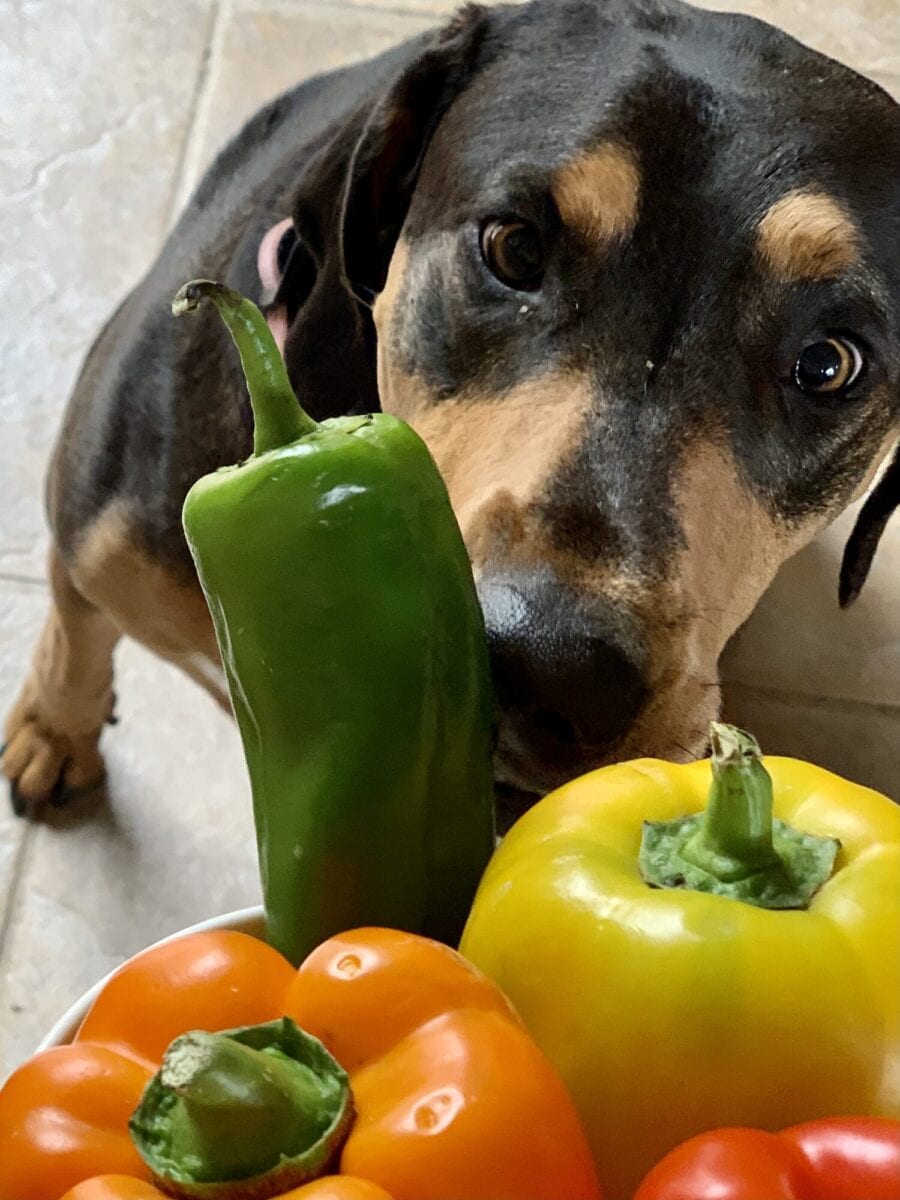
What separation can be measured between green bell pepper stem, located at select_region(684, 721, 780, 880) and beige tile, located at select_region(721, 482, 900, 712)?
4.39ft

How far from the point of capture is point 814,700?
6.63 ft

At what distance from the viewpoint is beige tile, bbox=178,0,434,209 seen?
2.29 m

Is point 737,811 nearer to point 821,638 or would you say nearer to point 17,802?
point 17,802

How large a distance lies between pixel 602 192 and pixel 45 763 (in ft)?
3.60

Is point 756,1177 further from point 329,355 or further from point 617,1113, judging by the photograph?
point 329,355

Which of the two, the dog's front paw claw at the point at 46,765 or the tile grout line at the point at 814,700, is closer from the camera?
the dog's front paw claw at the point at 46,765

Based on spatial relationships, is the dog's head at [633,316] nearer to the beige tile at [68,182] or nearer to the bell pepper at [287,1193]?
the bell pepper at [287,1193]

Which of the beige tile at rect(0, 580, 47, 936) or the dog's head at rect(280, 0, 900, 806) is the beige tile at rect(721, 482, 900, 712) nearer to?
the dog's head at rect(280, 0, 900, 806)

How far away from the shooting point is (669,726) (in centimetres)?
103

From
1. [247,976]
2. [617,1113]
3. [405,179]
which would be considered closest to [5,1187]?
[247,976]

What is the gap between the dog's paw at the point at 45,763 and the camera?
177 centimetres

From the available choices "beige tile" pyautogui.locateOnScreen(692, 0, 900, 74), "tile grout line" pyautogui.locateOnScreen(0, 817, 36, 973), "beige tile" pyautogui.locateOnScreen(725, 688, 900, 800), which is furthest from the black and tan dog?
"beige tile" pyautogui.locateOnScreen(692, 0, 900, 74)

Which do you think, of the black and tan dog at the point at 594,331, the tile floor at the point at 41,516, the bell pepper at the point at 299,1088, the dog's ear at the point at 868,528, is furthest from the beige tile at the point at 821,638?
the bell pepper at the point at 299,1088

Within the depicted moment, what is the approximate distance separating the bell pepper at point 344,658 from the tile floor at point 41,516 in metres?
1.00
